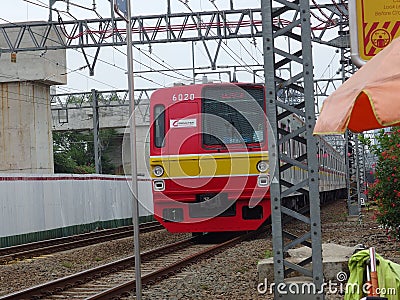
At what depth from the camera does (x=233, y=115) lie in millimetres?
14398

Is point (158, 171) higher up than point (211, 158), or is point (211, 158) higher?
point (211, 158)

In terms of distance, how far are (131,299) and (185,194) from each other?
4.96 m

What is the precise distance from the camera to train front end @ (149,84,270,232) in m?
14.1

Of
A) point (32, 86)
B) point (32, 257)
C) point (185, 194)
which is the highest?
point (32, 86)

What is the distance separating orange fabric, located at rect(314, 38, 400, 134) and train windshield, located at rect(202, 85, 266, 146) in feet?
30.5

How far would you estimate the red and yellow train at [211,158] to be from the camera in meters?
14.1

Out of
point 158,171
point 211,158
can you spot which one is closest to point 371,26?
point 211,158

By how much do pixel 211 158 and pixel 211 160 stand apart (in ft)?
0.12

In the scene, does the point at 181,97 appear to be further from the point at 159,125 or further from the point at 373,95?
the point at 373,95

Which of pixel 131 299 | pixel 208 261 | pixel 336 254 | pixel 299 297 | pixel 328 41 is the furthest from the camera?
pixel 328 41

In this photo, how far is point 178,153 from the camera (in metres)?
14.5

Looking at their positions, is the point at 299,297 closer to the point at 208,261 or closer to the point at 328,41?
the point at 208,261

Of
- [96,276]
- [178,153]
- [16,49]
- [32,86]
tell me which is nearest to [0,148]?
[32,86]

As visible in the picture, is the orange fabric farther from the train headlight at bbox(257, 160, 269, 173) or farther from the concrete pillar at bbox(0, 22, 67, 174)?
the concrete pillar at bbox(0, 22, 67, 174)
